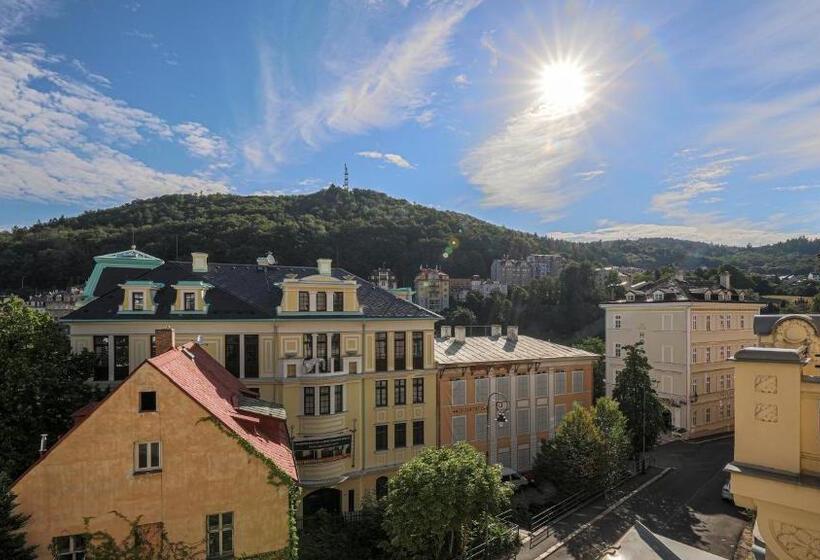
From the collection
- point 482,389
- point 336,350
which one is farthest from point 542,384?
point 336,350

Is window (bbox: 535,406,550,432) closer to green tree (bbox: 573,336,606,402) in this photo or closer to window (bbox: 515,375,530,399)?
window (bbox: 515,375,530,399)

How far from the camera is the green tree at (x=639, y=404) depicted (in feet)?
106

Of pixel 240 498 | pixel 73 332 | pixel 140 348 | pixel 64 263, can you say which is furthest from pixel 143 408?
pixel 64 263

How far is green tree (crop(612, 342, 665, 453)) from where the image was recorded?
32.4m

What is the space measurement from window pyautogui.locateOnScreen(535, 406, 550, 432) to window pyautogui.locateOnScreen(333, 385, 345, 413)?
14.5m

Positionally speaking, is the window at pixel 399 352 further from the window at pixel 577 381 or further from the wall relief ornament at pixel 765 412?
the wall relief ornament at pixel 765 412

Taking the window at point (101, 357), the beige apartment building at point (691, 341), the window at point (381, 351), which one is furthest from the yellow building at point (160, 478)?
the beige apartment building at point (691, 341)

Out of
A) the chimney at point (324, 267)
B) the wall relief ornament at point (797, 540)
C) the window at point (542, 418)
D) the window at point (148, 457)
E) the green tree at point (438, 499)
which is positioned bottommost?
the window at point (542, 418)

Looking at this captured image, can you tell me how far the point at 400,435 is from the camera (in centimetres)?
2841

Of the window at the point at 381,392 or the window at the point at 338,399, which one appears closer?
the window at the point at 338,399

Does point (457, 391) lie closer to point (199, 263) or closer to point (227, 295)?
point (227, 295)

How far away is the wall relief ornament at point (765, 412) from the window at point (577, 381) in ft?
98.9

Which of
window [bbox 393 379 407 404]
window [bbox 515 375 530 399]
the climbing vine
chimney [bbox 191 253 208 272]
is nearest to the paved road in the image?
window [bbox 515 375 530 399]

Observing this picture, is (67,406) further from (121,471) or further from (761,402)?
(761,402)
